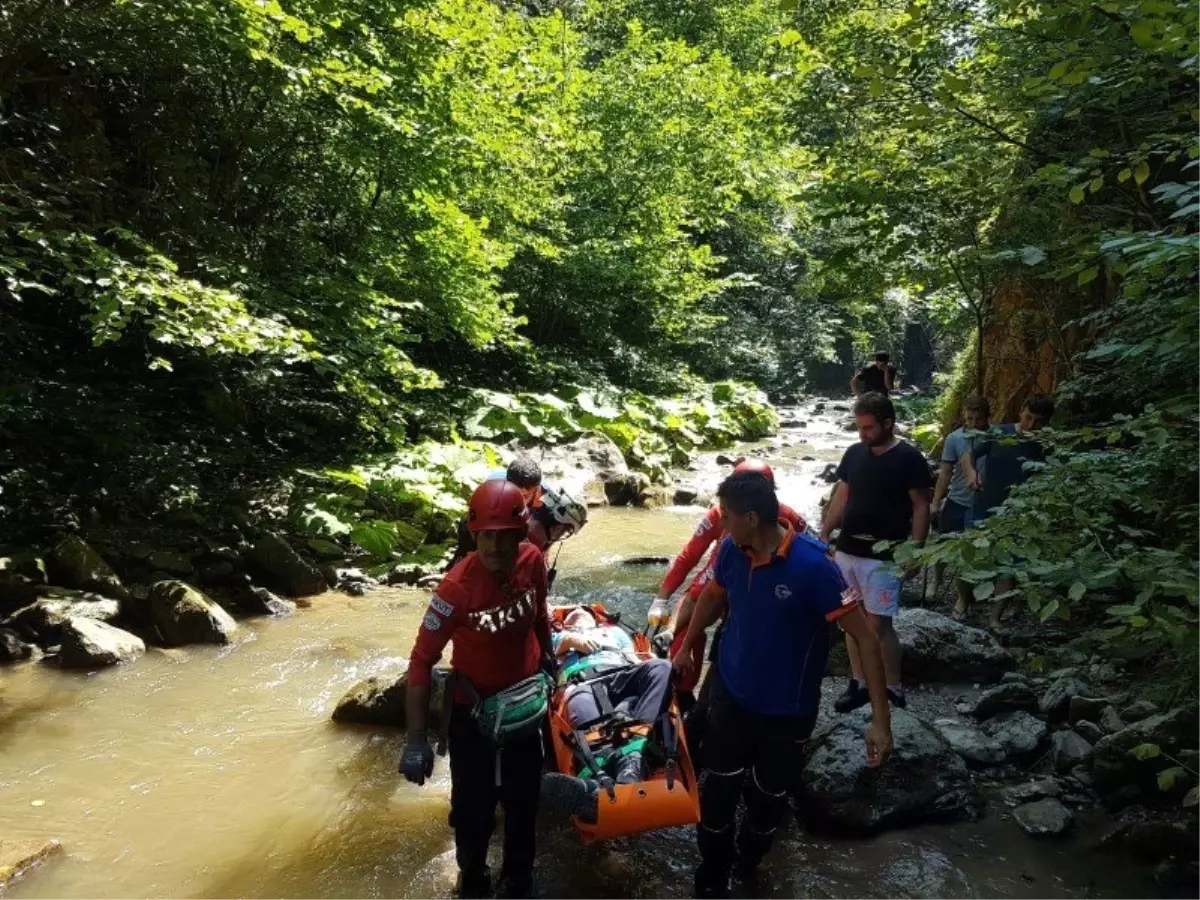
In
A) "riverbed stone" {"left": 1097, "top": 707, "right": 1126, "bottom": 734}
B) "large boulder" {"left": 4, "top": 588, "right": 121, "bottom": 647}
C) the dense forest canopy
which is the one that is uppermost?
the dense forest canopy

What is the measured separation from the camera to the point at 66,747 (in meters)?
5.50

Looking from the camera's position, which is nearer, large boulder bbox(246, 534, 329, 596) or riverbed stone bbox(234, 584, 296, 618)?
riverbed stone bbox(234, 584, 296, 618)

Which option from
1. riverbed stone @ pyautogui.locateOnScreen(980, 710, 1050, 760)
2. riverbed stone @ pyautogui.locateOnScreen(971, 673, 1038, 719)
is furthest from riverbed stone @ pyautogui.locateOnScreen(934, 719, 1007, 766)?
riverbed stone @ pyautogui.locateOnScreen(971, 673, 1038, 719)

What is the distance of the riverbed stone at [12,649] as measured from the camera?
657 centimetres

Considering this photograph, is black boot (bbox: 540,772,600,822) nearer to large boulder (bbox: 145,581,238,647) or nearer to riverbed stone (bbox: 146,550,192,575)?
large boulder (bbox: 145,581,238,647)

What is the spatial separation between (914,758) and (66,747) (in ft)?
18.6

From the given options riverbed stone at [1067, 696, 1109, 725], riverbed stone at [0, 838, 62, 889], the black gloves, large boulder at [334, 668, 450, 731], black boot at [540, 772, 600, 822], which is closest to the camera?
the black gloves

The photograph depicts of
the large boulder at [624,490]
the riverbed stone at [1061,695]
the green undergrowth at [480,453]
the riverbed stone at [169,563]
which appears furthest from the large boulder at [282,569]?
the riverbed stone at [1061,695]

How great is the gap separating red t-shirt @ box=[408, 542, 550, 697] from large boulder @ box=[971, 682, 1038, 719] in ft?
12.0

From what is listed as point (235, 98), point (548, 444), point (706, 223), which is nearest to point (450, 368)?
point (548, 444)

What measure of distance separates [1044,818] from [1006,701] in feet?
4.34

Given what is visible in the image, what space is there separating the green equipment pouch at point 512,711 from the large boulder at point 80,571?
5.73 m

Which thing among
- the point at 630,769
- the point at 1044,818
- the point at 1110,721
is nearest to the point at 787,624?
the point at 630,769

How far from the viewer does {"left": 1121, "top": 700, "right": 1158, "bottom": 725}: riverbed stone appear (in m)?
4.89
